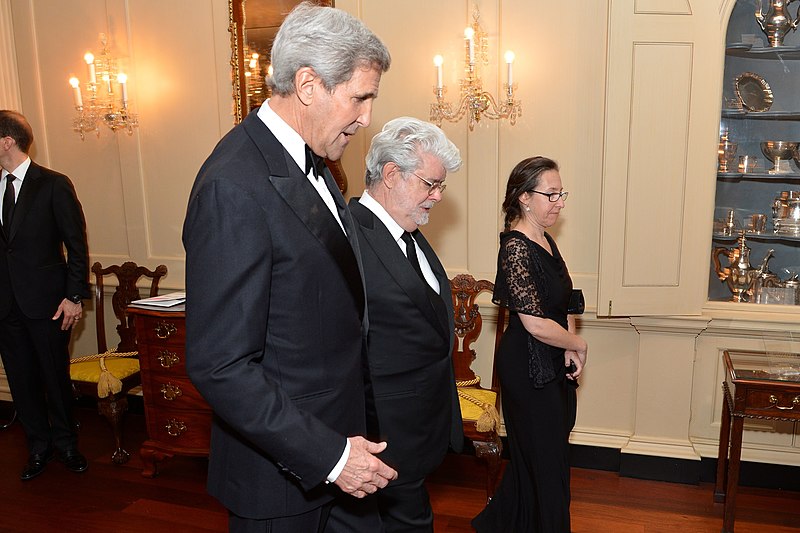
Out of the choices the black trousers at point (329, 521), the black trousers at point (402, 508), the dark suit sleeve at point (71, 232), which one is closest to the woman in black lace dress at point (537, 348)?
the black trousers at point (402, 508)

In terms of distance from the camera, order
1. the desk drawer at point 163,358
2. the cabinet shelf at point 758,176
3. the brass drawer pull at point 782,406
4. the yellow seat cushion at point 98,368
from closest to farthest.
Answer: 1. the brass drawer pull at point 782,406
2. the cabinet shelf at point 758,176
3. the desk drawer at point 163,358
4. the yellow seat cushion at point 98,368

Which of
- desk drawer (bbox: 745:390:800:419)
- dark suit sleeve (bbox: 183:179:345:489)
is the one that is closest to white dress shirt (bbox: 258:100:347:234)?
dark suit sleeve (bbox: 183:179:345:489)

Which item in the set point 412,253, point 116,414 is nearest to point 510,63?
point 412,253

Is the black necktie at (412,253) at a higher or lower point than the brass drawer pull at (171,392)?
higher

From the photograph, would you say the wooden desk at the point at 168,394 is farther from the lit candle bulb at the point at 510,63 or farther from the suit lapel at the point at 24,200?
the lit candle bulb at the point at 510,63

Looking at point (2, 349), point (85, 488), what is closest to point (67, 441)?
point (85, 488)

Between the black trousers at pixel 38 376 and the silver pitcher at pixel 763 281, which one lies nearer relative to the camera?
the silver pitcher at pixel 763 281

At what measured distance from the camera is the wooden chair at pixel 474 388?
3502 millimetres

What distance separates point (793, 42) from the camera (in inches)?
144

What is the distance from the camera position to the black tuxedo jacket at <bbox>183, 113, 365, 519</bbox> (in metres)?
1.42

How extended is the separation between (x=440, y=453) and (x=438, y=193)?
92cm

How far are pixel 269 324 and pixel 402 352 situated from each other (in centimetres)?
78

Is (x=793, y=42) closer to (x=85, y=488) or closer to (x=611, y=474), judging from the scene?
(x=611, y=474)

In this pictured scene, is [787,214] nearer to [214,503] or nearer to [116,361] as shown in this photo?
[214,503]
